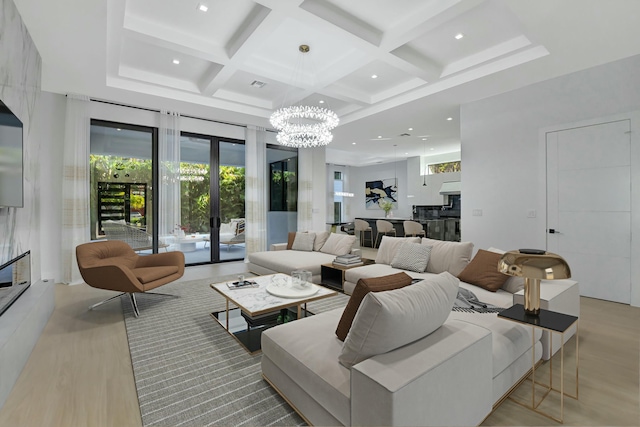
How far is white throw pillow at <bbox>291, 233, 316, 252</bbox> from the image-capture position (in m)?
5.38

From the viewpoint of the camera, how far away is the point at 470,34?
347cm

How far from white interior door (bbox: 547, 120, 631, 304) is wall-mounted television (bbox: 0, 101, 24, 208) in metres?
5.88

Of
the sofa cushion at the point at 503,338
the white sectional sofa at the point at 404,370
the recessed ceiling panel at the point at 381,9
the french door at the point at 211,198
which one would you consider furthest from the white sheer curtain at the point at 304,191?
the sofa cushion at the point at 503,338

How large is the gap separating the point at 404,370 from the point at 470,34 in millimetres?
3767

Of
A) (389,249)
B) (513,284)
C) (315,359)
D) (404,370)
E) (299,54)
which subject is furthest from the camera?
(389,249)

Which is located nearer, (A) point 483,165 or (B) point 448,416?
(B) point 448,416

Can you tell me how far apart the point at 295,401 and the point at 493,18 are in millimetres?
3957

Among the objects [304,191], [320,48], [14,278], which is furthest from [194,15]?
[304,191]

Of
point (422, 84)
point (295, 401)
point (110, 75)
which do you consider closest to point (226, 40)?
point (110, 75)

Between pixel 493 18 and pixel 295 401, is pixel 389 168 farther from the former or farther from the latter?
pixel 295 401

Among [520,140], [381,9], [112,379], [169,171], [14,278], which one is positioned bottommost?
[112,379]

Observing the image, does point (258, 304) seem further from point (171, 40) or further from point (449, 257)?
point (171, 40)

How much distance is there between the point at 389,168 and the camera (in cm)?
1120

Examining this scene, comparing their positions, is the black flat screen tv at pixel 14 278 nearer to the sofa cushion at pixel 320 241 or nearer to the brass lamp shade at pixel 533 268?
the brass lamp shade at pixel 533 268
